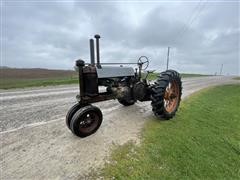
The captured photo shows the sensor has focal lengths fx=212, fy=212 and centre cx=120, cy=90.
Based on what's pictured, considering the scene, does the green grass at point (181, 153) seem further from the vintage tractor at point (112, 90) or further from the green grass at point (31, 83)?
the green grass at point (31, 83)

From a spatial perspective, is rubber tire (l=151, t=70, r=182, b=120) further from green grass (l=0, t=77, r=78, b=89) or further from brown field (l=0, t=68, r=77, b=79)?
brown field (l=0, t=68, r=77, b=79)

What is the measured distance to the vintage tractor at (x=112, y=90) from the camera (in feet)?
14.8

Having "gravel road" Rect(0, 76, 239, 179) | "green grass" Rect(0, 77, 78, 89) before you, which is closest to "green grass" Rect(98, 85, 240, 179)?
"gravel road" Rect(0, 76, 239, 179)

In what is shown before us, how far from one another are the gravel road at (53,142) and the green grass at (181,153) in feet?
1.09

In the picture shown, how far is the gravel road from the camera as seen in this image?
3189 millimetres

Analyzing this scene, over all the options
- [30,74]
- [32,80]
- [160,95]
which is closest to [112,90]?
[160,95]

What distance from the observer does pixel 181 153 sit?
4273 mm

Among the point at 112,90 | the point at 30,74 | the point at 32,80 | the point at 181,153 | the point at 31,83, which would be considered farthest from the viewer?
the point at 30,74

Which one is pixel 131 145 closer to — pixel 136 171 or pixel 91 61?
pixel 136 171

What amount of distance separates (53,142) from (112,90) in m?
2.04

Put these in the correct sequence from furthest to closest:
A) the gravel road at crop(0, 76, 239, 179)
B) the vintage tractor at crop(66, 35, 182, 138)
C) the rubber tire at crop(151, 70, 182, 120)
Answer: the rubber tire at crop(151, 70, 182, 120) < the vintage tractor at crop(66, 35, 182, 138) < the gravel road at crop(0, 76, 239, 179)

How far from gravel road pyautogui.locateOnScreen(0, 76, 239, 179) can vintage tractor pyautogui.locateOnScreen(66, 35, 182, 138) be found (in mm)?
354

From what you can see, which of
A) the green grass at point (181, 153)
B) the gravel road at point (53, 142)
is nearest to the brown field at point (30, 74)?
the gravel road at point (53, 142)

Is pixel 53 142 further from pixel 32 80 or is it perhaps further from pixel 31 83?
pixel 32 80
